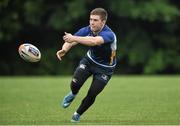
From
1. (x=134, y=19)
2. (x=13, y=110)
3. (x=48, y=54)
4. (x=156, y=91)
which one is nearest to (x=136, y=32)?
(x=134, y=19)

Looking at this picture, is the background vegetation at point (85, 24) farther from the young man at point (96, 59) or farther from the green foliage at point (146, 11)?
the young man at point (96, 59)

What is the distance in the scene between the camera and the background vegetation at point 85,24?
1486 inches

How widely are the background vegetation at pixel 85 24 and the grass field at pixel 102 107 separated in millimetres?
16163

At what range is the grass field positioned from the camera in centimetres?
1177

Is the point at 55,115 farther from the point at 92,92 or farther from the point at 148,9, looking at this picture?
the point at 148,9

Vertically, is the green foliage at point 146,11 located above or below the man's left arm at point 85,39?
below

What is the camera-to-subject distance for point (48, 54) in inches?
1550

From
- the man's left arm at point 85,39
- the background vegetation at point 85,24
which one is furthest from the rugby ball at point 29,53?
the background vegetation at point 85,24

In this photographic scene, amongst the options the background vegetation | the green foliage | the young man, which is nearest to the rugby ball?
the young man

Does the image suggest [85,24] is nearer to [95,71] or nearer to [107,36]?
[95,71]

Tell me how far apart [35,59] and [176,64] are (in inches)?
1077

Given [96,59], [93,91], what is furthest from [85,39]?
[93,91]

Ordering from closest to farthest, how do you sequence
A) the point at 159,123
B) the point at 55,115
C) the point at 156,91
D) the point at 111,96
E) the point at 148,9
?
the point at 159,123 < the point at 55,115 < the point at 111,96 < the point at 156,91 < the point at 148,9

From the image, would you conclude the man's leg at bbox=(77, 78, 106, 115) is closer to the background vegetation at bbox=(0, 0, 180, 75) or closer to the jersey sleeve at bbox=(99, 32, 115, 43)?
the jersey sleeve at bbox=(99, 32, 115, 43)
